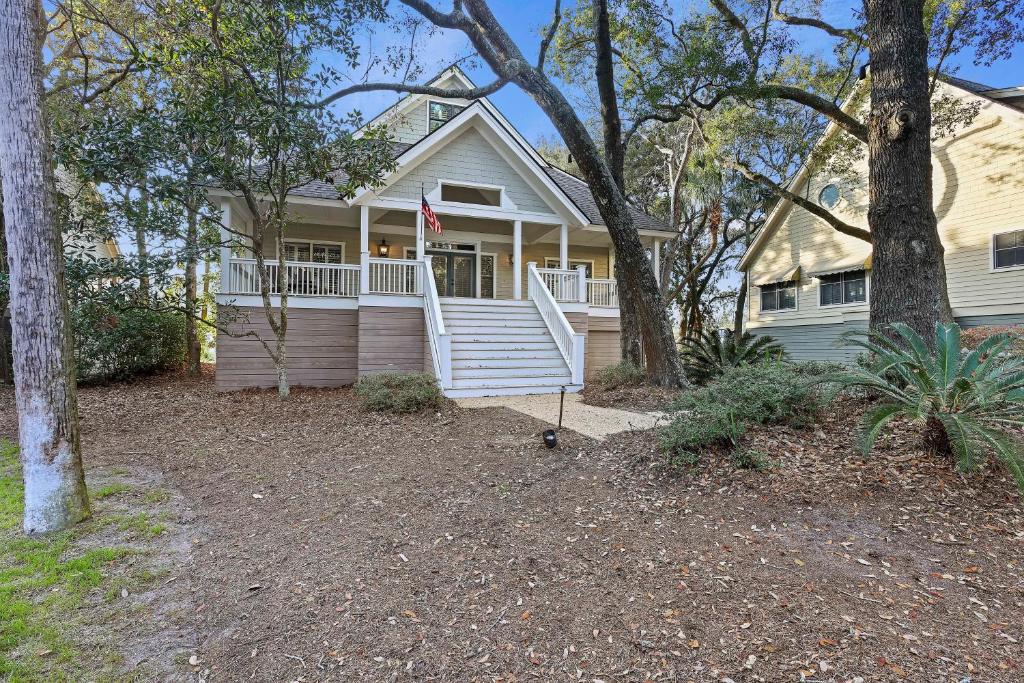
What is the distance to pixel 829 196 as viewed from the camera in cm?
1520

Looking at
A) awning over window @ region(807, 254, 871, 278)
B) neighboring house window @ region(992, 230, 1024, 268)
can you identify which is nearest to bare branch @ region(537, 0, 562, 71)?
awning over window @ region(807, 254, 871, 278)

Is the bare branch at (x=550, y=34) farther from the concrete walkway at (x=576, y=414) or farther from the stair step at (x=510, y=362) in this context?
the concrete walkway at (x=576, y=414)

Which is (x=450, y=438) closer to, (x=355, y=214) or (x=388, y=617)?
(x=388, y=617)

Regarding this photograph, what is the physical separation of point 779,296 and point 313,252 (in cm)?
1550

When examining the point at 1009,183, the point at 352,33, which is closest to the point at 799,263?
the point at 1009,183

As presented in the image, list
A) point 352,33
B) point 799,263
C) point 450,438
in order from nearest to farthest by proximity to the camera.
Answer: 1. point 450,438
2. point 352,33
3. point 799,263

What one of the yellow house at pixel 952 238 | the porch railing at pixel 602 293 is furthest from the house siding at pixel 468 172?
the yellow house at pixel 952 238

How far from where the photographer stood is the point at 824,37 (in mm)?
12719

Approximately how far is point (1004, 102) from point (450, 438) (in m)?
15.3

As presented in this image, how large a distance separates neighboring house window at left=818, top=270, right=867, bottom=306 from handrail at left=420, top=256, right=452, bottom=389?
494 inches

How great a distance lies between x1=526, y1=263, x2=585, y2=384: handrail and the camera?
9.96 meters

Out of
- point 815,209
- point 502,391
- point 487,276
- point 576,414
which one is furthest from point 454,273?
point 815,209

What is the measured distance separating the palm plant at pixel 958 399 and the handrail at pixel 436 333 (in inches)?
245

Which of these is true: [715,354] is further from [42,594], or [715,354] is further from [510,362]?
[42,594]
